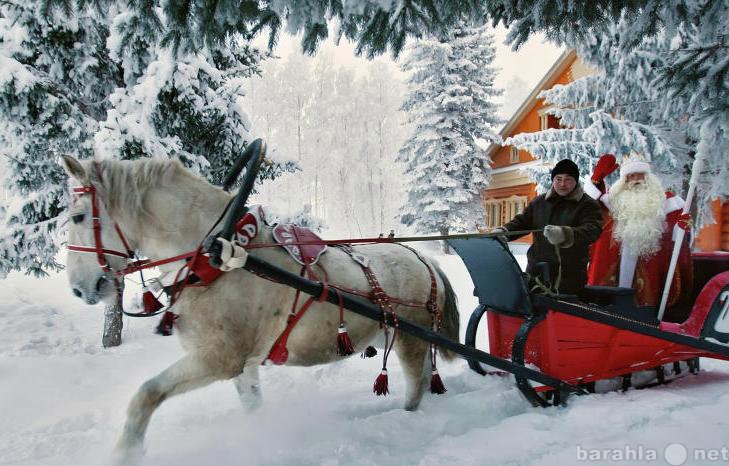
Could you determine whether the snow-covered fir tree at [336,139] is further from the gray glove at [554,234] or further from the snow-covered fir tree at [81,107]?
the gray glove at [554,234]

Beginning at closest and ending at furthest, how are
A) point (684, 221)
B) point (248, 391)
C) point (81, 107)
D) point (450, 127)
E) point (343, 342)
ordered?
point (343, 342)
point (248, 391)
point (684, 221)
point (81, 107)
point (450, 127)

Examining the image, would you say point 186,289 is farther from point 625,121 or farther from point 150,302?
point 625,121

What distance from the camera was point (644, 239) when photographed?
4.48 metres

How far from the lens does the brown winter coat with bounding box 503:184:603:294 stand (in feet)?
12.3

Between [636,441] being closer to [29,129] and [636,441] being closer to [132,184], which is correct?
[132,184]

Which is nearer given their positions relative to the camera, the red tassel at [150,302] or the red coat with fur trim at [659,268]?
the red tassel at [150,302]

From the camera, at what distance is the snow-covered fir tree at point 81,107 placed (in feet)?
16.6

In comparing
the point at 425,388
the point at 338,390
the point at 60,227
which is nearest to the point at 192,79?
the point at 60,227

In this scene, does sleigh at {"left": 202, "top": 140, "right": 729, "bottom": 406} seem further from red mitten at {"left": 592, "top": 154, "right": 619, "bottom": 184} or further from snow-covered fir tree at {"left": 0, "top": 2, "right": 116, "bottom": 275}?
snow-covered fir tree at {"left": 0, "top": 2, "right": 116, "bottom": 275}

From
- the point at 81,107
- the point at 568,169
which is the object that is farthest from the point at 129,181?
the point at 81,107

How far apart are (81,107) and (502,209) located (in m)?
19.0

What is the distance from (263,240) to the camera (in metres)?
3.02

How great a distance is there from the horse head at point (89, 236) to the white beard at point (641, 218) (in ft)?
14.8

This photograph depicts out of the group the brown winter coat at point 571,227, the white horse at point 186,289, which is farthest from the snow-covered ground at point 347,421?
the brown winter coat at point 571,227
